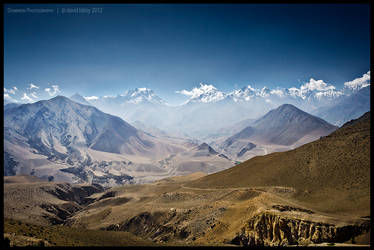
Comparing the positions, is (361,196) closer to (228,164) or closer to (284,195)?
(284,195)

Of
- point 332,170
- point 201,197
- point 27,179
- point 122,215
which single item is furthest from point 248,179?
point 27,179

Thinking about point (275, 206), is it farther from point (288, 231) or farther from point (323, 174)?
point (323, 174)

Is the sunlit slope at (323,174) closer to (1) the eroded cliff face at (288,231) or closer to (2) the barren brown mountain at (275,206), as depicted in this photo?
(2) the barren brown mountain at (275,206)

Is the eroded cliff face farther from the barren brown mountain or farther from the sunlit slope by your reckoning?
the sunlit slope

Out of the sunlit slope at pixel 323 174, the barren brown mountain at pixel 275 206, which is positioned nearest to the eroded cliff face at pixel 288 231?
the barren brown mountain at pixel 275 206

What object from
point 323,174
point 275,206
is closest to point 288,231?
point 275,206

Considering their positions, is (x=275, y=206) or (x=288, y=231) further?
(x=275, y=206)

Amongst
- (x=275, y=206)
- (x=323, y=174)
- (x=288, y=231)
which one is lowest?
(x=288, y=231)

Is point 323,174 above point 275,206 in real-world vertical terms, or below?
above
